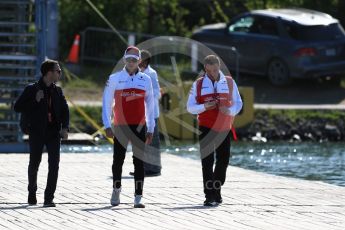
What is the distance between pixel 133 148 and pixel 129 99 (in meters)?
0.56

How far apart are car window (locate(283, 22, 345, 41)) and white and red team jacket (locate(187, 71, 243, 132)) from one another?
15855mm

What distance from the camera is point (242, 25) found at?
101 feet

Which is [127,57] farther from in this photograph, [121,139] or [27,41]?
[27,41]

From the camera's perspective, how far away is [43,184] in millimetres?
15273

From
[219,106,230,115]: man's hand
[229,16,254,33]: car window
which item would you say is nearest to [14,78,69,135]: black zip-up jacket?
[219,106,230,115]: man's hand

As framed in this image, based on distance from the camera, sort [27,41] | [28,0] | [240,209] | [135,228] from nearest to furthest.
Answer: [135,228]
[240,209]
[28,0]
[27,41]

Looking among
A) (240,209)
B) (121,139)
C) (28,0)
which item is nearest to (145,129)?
(121,139)

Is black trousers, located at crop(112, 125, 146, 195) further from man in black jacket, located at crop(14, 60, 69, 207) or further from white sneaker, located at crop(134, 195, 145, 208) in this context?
man in black jacket, located at crop(14, 60, 69, 207)

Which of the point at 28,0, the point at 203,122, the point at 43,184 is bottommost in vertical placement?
the point at 43,184

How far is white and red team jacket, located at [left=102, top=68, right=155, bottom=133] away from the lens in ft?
44.0

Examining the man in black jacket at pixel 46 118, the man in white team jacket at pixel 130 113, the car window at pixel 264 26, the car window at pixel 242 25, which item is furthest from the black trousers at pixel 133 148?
the car window at pixel 242 25

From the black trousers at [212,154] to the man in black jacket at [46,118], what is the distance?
1.57 metres

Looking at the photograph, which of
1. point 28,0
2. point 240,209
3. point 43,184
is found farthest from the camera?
point 28,0

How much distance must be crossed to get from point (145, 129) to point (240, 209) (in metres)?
1.37
